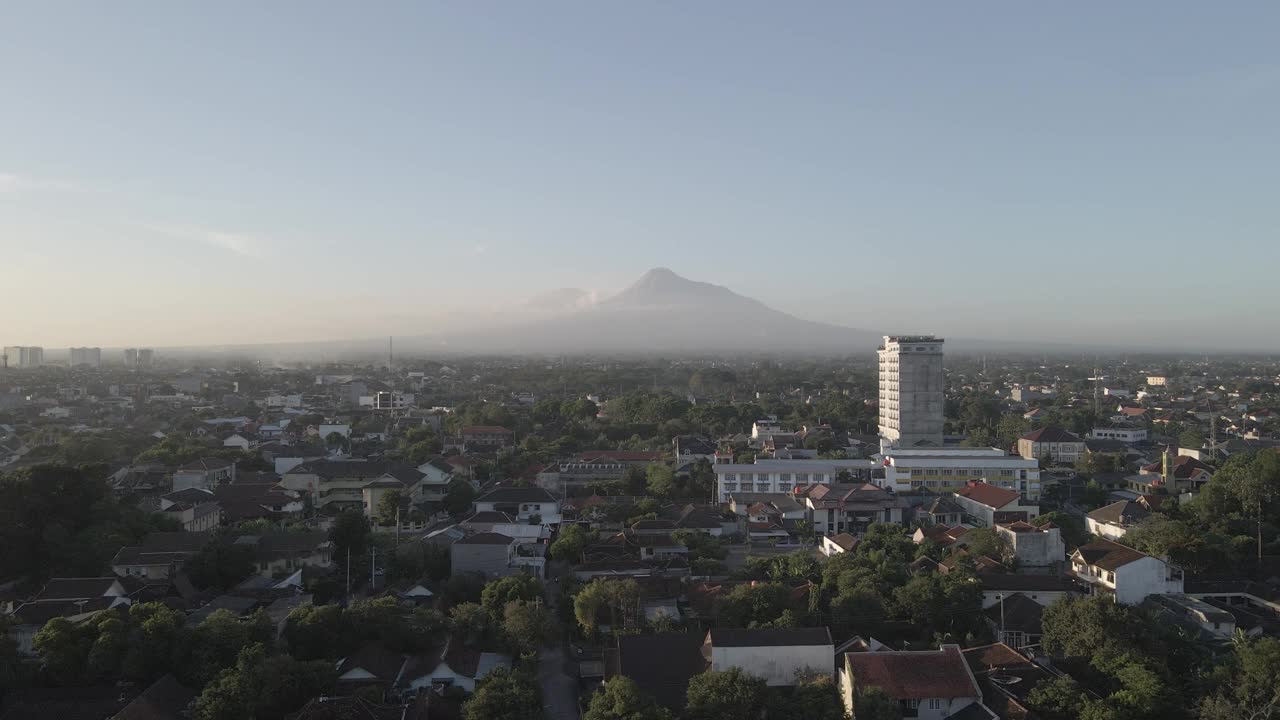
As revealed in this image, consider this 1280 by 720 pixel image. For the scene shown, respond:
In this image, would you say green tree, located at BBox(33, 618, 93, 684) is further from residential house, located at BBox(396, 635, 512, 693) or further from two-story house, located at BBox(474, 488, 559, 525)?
two-story house, located at BBox(474, 488, 559, 525)

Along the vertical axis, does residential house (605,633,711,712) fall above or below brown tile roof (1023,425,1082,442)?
below

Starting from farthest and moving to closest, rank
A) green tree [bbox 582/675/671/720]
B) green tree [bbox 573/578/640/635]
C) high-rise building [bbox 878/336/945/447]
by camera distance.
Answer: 1. high-rise building [bbox 878/336/945/447]
2. green tree [bbox 573/578/640/635]
3. green tree [bbox 582/675/671/720]

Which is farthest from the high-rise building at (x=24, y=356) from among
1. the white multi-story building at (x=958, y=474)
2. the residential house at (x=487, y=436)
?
the white multi-story building at (x=958, y=474)

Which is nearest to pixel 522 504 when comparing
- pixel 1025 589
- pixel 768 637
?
pixel 768 637

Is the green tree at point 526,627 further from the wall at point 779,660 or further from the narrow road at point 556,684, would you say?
the wall at point 779,660

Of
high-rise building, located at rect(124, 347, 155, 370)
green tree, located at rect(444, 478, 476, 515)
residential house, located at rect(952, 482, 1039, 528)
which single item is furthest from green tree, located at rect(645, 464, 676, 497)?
high-rise building, located at rect(124, 347, 155, 370)

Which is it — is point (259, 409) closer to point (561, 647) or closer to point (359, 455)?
point (359, 455)
